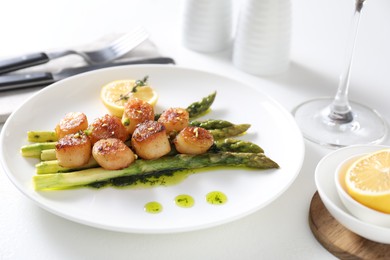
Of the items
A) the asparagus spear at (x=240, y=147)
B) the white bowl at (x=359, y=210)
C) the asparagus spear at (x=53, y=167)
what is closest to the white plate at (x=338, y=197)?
the white bowl at (x=359, y=210)

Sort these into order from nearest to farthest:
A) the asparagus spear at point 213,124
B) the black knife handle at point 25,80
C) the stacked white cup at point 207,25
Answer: the asparagus spear at point 213,124, the black knife handle at point 25,80, the stacked white cup at point 207,25

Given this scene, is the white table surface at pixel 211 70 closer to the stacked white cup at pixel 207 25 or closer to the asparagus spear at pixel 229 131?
the stacked white cup at pixel 207 25

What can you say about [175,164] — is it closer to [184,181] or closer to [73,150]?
[184,181]

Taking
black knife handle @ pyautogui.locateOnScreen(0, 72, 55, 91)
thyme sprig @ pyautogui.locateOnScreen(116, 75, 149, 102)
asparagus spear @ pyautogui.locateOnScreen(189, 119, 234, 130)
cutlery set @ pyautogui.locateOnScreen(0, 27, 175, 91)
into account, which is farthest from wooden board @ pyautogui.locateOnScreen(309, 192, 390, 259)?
black knife handle @ pyautogui.locateOnScreen(0, 72, 55, 91)

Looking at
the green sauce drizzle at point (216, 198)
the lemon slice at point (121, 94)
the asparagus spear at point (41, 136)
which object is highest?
the lemon slice at point (121, 94)

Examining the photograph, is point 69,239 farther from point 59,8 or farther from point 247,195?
point 59,8

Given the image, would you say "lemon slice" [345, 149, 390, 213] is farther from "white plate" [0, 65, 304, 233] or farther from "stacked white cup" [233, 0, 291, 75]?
"stacked white cup" [233, 0, 291, 75]

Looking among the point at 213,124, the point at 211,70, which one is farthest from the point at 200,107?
the point at 211,70
